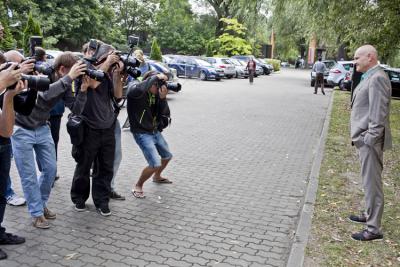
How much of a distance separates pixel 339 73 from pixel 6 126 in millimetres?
22721

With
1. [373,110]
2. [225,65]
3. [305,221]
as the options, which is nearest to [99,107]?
[305,221]

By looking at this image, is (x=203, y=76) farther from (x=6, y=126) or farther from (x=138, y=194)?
(x=6, y=126)

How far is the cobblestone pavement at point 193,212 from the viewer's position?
4.44 m

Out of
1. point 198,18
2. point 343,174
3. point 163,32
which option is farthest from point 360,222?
point 198,18

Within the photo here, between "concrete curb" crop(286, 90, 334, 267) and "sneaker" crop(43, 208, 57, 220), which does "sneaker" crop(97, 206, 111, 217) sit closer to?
"sneaker" crop(43, 208, 57, 220)

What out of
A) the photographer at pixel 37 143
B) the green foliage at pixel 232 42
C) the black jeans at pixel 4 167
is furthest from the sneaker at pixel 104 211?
the green foliage at pixel 232 42

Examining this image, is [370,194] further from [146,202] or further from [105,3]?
[105,3]

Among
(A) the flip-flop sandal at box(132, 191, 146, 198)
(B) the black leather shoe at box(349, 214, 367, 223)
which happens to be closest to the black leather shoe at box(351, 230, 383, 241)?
(B) the black leather shoe at box(349, 214, 367, 223)

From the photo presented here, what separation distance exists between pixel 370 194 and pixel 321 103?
14.5 m

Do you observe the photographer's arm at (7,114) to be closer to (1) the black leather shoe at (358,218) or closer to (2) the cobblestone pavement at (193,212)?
(2) the cobblestone pavement at (193,212)

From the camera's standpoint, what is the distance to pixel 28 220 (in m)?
5.12

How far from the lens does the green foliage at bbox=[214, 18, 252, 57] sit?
4581 centimetres

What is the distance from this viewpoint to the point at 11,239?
4.49 meters

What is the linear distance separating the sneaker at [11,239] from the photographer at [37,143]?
37 cm
